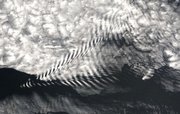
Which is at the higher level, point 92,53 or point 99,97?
point 92,53

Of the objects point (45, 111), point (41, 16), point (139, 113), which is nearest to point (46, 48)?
point (41, 16)

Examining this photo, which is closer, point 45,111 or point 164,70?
point 45,111

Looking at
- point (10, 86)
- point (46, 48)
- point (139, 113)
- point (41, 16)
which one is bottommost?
point (139, 113)

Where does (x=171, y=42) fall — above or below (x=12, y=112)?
above

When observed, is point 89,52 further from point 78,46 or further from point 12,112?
point 12,112

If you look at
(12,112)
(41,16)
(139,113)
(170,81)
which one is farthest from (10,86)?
(170,81)

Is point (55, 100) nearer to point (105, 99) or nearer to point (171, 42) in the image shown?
point (105, 99)
